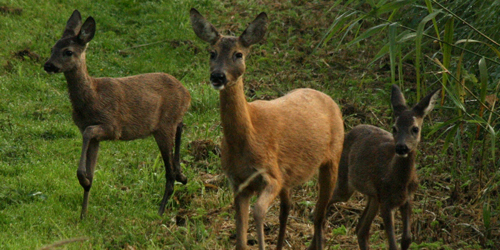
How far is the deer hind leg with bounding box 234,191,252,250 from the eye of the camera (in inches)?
208

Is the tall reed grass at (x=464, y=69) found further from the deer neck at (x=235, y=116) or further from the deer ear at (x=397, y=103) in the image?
the deer neck at (x=235, y=116)

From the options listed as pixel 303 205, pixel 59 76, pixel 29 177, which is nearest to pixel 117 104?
pixel 29 177

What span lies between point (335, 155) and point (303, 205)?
1.10 meters

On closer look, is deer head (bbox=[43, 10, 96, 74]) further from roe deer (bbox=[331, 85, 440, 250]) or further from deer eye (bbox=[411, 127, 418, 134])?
deer eye (bbox=[411, 127, 418, 134])

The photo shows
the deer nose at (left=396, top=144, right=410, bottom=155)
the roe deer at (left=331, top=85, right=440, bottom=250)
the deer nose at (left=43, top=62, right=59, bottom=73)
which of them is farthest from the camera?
the deer nose at (left=43, top=62, right=59, bottom=73)

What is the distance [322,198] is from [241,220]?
1164 mm

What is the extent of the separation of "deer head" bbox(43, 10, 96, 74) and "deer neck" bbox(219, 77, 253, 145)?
2.53m

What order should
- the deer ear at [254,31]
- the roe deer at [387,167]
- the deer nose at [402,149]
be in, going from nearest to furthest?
the deer ear at [254,31], the deer nose at [402,149], the roe deer at [387,167]

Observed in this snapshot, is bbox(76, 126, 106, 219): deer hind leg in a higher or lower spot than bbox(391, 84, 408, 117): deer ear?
lower

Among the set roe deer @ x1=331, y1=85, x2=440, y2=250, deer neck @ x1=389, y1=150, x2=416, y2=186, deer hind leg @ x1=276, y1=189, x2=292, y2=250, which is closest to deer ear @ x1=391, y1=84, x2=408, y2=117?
roe deer @ x1=331, y1=85, x2=440, y2=250

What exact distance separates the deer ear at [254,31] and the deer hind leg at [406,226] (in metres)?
1.95

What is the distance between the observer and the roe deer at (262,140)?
5270mm

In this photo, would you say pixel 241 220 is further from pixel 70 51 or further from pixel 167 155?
pixel 70 51

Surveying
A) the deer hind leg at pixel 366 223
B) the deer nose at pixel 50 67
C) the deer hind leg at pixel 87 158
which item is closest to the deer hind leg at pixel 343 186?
the deer hind leg at pixel 366 223
